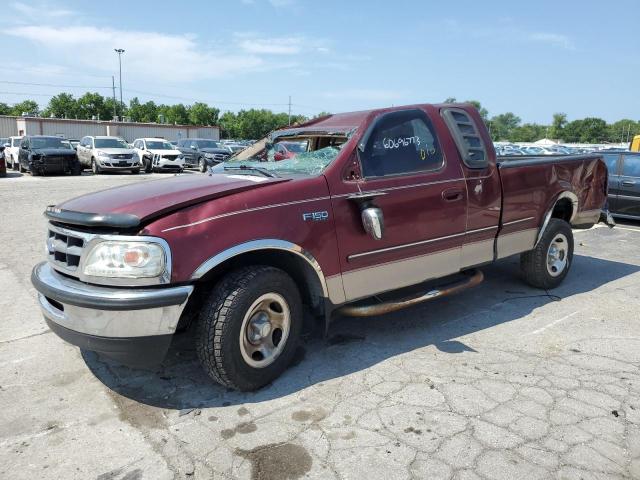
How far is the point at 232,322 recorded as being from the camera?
3.20 meters

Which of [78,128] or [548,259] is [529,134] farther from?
[548,259]

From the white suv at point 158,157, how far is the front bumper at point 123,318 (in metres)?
22.7

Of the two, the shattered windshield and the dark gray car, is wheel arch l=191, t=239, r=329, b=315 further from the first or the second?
the dark gray car

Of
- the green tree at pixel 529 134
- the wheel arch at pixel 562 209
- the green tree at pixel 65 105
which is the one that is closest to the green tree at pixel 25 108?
the green tree at pixel 65 105

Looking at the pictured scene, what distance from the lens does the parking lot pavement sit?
272 cm

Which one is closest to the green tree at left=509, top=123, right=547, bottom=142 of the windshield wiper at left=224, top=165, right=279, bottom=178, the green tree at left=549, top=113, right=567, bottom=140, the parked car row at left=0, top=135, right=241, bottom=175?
the green tree at left=549, top=113, right=567, bottom=140

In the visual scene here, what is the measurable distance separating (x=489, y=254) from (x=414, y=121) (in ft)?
4.88

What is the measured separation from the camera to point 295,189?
349 centimetres

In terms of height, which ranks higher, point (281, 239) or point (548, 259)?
point (281, 239)

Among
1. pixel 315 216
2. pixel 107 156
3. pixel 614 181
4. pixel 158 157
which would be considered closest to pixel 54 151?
pixel 107 156

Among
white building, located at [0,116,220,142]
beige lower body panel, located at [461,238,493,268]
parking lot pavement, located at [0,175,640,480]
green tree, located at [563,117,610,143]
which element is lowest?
parking lot pavement, located at [0,175,640,480]

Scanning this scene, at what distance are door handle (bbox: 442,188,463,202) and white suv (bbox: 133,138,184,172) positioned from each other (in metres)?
22.4

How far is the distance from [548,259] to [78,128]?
54.9m

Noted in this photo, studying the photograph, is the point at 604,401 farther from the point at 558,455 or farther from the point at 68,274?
the point at 68,274
